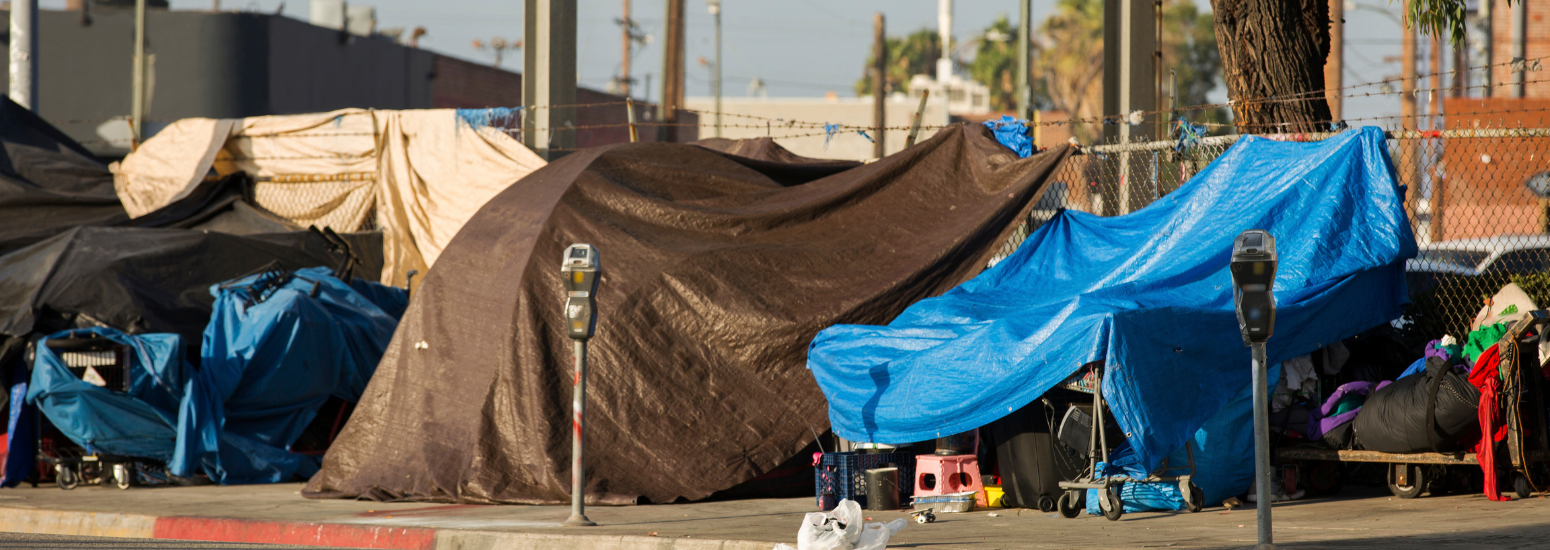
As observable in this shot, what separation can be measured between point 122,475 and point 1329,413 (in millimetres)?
8429

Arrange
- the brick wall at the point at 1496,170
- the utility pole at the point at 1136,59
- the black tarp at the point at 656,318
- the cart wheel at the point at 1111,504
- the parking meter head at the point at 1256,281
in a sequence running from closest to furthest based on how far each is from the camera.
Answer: the parking meter head at the point at 1256,281
the cart wheel at the point at 1111,504
the black tarp at the point at 656,318
the utility pole at the point at 1136,59
the brick wall at the point at 1496,170

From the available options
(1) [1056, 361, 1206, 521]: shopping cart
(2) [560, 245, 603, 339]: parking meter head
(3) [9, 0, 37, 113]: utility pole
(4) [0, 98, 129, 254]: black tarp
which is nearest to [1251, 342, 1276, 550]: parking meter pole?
(1) [1056, 361, 1206, 521]: shopping cart

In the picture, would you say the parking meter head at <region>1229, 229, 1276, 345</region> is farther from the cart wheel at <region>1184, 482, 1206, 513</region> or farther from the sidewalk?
the cart wheel at <region>1184, 482, 1206, 513</region>

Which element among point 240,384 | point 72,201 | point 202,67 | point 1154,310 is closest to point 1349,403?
point 1154,310

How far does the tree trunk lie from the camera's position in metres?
10.6

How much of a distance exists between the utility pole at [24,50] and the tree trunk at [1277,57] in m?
13.0

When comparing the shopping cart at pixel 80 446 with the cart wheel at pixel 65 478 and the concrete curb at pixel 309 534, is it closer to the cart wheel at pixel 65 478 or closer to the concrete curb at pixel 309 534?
the cart wheel at pixel 65 478

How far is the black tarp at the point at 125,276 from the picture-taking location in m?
11.5

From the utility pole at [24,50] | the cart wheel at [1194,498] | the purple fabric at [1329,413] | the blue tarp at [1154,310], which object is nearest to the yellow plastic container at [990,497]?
the blue tarp at [1154,310]

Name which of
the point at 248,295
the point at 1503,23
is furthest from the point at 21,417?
the point at 1503,23

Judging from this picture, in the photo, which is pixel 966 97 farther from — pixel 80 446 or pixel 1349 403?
pixel 1349 403

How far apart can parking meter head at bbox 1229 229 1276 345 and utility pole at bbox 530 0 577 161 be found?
898cm

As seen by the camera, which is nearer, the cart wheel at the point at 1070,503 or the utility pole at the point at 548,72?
the cart wheel at the point at 1070,503

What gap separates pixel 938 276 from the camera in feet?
32.6
